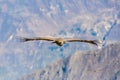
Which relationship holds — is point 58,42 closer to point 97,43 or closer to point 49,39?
point 49,39

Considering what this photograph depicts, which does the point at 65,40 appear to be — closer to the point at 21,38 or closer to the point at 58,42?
the point at 58,42

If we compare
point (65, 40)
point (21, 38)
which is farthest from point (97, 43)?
point (21, 38)

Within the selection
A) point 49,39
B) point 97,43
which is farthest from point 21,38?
point 97,43

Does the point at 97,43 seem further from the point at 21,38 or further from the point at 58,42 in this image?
the point at 21,38

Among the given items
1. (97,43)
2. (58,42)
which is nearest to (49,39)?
(58,42)

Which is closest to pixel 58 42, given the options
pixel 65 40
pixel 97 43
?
pixel 65 40
